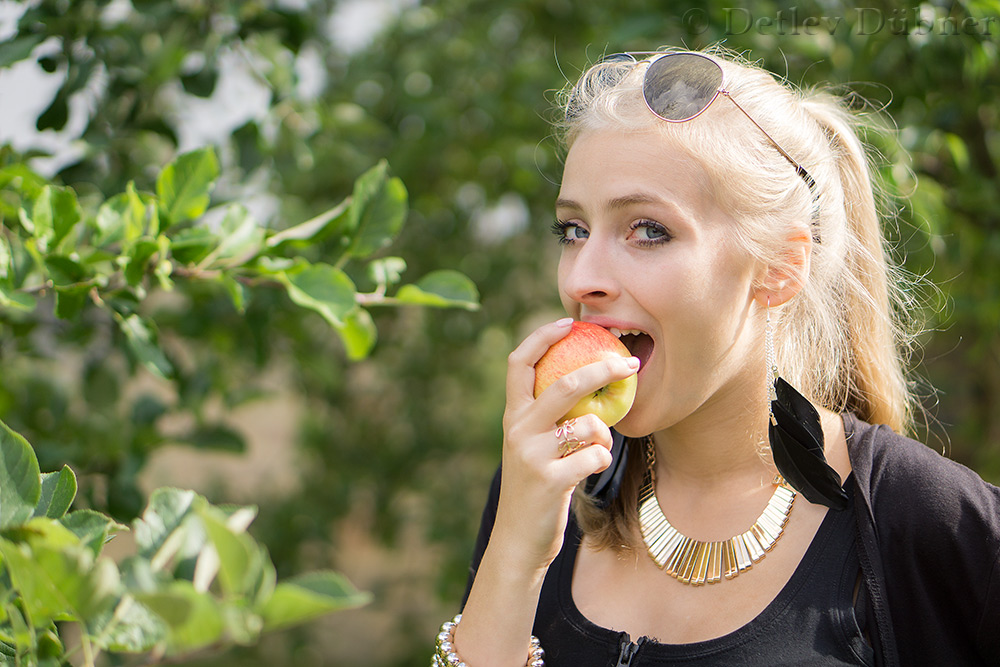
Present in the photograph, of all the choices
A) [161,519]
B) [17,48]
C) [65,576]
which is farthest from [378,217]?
[65,576]

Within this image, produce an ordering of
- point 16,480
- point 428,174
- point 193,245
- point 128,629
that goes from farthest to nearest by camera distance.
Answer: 1. point 428,174
2. point 193,245
3. point 16,480
4. point 128,629

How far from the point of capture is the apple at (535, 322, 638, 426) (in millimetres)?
1237

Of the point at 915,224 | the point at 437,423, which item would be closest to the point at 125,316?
the point at 915,224

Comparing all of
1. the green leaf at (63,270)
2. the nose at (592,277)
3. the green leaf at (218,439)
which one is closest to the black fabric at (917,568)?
the nose at (592,277)

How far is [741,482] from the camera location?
4.70ft

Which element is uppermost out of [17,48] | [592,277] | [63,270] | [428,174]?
[17,48]

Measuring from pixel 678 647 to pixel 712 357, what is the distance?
449 mm

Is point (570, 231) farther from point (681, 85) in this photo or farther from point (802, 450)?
point (802, 450)

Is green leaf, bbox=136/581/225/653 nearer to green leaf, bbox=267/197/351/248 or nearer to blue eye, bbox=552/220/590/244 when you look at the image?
green leaf, bbox=267/197/351/248

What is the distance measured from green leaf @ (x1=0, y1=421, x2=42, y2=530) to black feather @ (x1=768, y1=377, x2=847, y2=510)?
1.02 m

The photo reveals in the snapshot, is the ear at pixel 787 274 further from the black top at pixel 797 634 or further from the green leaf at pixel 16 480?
the green leaf at pixel 16 480

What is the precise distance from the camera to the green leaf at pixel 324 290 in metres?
1.26

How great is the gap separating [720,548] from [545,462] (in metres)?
0.39

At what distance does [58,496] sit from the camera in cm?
87
